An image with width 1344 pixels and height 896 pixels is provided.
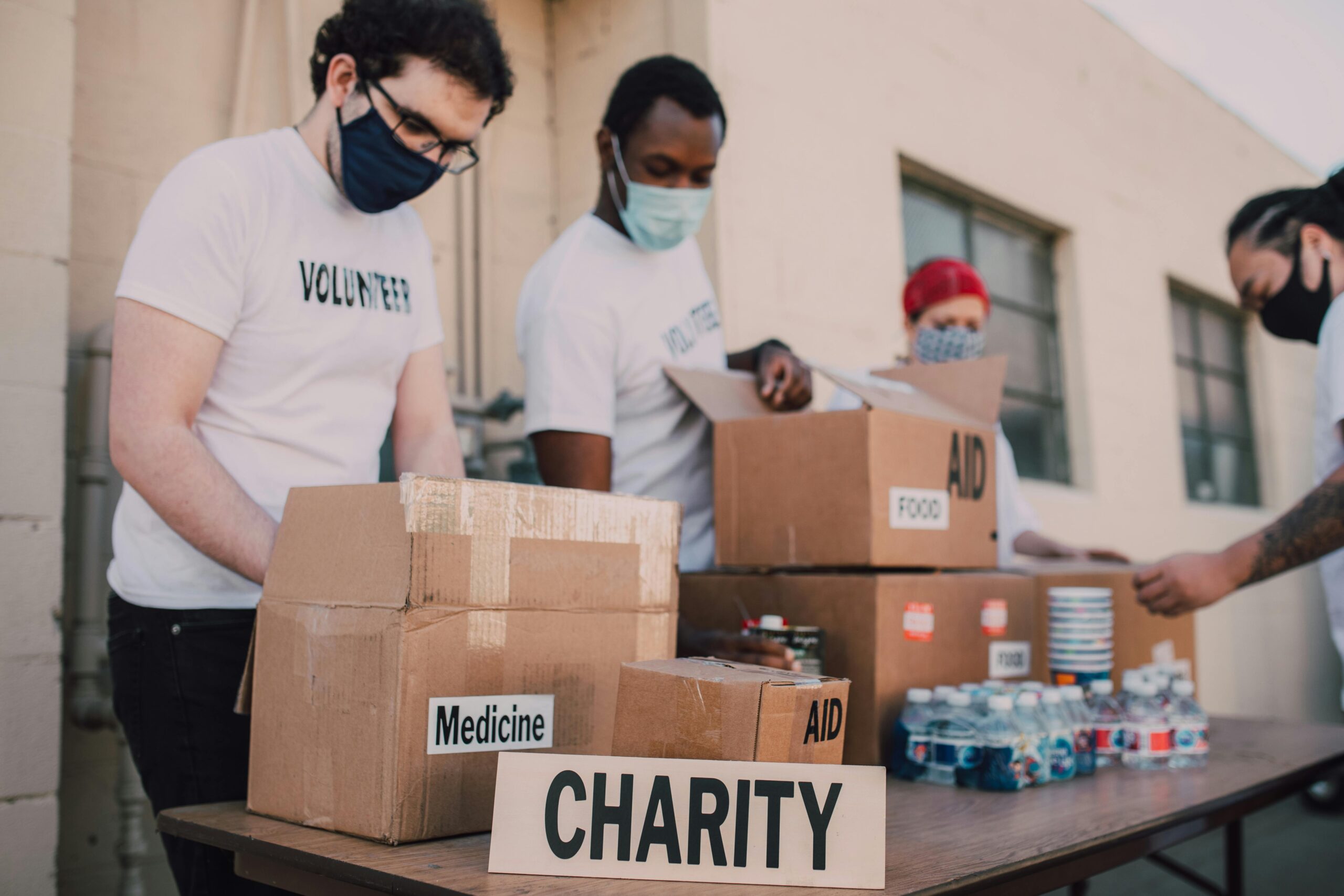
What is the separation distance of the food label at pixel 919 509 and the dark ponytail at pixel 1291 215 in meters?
1.03

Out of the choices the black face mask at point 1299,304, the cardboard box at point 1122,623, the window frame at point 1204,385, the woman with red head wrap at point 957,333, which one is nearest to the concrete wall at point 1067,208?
the window frame at point 1204,385

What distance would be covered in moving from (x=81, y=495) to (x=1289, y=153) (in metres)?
8.04

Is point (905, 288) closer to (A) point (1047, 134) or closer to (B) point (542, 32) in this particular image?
(B) point (542, 32)

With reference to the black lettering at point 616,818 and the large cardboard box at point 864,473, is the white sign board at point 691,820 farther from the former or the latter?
the large cardboard box at point 864,473

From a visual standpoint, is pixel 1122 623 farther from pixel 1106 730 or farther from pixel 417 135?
pixel 417 135

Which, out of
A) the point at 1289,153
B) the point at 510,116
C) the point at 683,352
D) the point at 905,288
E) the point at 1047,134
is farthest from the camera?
the point at 1289,153

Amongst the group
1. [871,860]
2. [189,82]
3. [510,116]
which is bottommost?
[871,860]

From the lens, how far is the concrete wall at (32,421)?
177 centimetres

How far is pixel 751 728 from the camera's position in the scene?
98 centimetres

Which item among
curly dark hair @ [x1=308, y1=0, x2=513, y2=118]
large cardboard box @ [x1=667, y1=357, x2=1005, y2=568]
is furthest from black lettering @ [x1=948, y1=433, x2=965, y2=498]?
curly dark hair @ [x1=308, y1=0, x2=513, y2=118]

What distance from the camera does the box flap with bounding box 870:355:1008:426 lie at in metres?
1.90

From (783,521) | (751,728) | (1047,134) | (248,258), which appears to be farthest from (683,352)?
(1047,134)

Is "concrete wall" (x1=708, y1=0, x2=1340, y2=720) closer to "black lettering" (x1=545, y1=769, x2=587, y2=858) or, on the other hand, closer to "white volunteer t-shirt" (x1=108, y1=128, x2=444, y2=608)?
"white volunteer t-shirt" (x1=108, y1=128, x2=444, y2=608)

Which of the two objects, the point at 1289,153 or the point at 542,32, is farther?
the point at 1289,153
